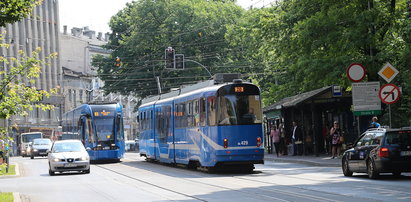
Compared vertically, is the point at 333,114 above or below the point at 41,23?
below

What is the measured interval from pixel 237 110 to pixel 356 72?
4122 mm

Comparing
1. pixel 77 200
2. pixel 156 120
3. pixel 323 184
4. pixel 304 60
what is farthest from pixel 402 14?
pixel 77 200

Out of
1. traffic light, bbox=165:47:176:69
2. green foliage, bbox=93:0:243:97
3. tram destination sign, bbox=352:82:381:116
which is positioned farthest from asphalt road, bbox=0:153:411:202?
green foliage, bbox=93:0:243:97

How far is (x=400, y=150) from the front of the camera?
68.3 ft

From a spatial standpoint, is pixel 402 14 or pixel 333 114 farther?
pixel 333 114

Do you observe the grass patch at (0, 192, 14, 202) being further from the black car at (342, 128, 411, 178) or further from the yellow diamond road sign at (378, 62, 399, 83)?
the yellow diamond road sign at (378, 62, 399, 83)

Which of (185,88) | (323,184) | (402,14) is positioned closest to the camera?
(323,184)

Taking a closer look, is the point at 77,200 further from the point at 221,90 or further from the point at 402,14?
the point at 402,14

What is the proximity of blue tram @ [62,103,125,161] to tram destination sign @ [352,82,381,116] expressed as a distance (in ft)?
60.4

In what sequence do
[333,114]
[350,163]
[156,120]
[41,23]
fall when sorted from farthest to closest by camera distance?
[41,23] < [333,114] < [156,120] < [350,163]

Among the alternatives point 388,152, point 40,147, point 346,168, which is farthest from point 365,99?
point 40,147

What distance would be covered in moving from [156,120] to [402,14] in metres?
11.9

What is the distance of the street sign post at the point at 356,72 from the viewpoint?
25969 millimetres

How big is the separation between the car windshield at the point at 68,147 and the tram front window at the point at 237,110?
27.4 ft
